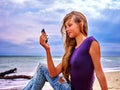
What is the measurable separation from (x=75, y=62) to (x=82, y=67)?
5 centimetres

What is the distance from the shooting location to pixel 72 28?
82.0 inches

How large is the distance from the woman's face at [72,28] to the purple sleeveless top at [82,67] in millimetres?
84

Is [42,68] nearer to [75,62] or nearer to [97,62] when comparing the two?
[75,62]

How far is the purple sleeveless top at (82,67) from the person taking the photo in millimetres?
2010

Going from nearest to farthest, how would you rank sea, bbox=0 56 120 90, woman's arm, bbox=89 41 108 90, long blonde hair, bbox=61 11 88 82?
woman's arm, bbox=89 41 108 90 < long blonde hair, bbox=61 11 88 82 < sea, bbox=0 56 120 90

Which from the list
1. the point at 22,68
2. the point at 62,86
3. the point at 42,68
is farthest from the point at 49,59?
the point at 22,68

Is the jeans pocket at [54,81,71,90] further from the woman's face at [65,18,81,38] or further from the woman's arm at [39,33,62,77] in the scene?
the woman's face at [65,18,81,38]

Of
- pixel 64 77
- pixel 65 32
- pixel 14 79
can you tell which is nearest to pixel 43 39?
pixel 65 32

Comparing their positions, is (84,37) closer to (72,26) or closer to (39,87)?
(72,26)

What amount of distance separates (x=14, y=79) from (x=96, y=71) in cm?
476

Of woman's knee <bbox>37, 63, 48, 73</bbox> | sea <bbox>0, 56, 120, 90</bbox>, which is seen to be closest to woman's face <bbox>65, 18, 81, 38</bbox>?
woman's knee <bbox>37, 63, 48, 73</bbox>

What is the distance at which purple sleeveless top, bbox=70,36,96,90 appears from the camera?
2.01m

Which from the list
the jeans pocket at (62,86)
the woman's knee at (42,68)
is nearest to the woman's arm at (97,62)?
the jeans pocket at (62,86)

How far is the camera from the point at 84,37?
81.7 inches
